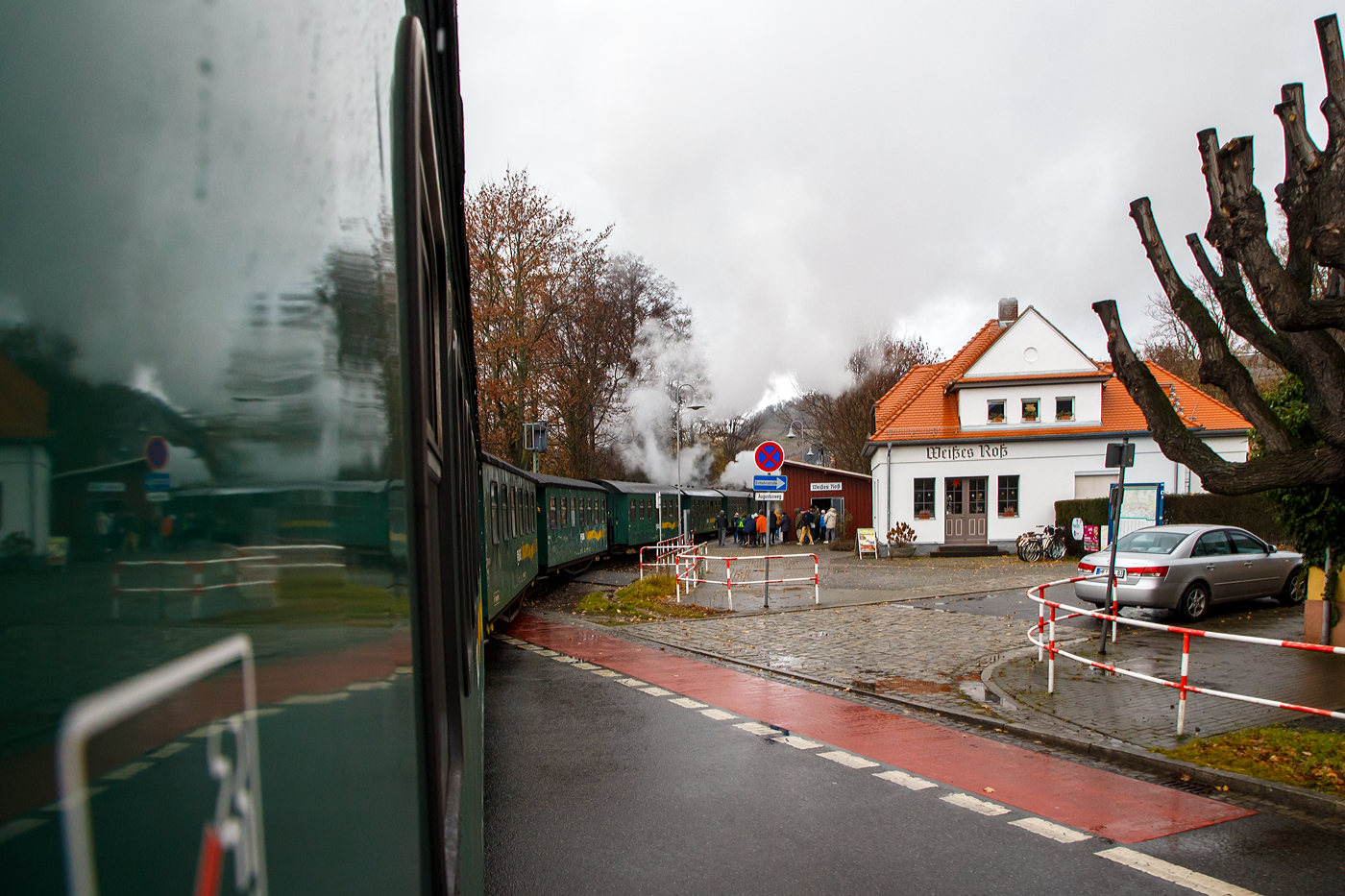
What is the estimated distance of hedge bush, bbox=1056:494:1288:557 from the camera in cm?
2598

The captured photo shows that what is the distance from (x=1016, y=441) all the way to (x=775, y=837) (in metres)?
28.0

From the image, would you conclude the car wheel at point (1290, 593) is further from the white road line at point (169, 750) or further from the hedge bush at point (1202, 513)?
the white road line at point (169, 750)

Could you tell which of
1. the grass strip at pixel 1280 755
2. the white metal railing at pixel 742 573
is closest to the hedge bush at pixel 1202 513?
the white metal railing at pixel 742 573

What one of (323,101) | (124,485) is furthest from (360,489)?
(124,485)

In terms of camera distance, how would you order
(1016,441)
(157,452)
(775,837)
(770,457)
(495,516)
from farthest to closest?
(1016,441) < (770,457) < (495,516) < (775,837) < (157,452)

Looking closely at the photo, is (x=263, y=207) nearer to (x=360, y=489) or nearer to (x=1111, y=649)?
(x=360, y=489)

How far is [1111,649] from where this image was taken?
11648 millimetres

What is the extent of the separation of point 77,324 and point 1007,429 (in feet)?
109

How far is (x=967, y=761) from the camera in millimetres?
6922

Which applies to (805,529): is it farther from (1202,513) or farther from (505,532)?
(505,532)

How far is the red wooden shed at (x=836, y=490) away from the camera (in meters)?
39.8

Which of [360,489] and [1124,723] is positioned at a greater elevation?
[360,489]

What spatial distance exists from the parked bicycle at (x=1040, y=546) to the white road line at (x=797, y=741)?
2120 cm

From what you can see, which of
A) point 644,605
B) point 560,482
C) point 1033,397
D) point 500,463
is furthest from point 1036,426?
point 500,463
